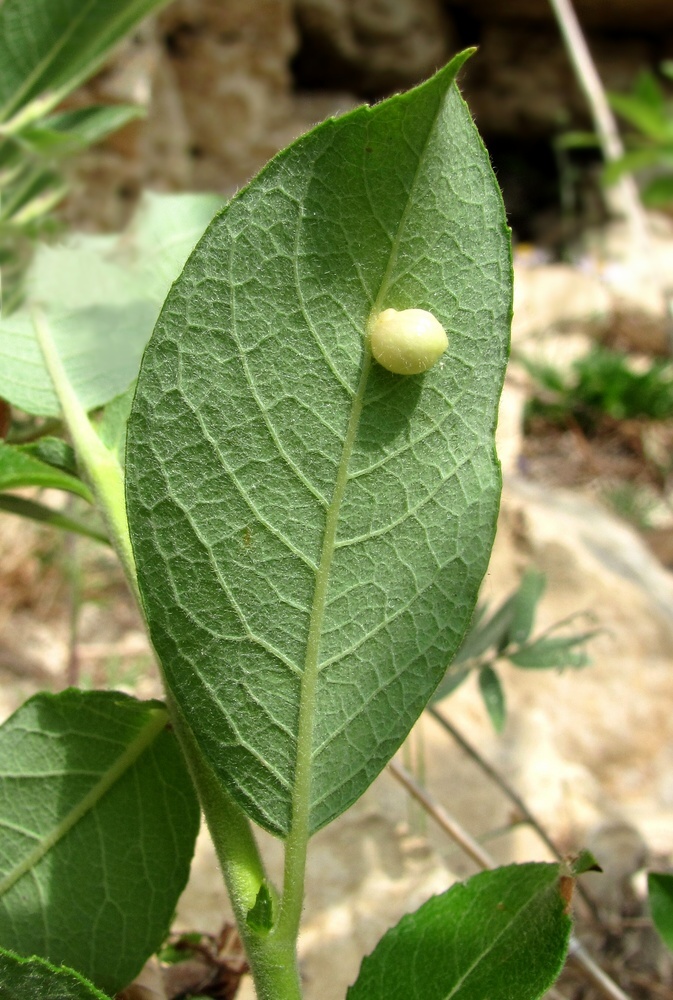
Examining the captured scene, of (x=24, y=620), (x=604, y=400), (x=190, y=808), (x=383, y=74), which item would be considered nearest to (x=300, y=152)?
(x=190, y=808)

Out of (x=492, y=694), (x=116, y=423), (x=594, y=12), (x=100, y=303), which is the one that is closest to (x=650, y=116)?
(x=492, y=694)

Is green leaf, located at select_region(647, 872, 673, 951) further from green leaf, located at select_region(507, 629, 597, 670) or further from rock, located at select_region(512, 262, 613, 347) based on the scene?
rock, located at select_region(512, 262, 613, 347)

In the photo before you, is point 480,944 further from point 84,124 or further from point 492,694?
point 84,124

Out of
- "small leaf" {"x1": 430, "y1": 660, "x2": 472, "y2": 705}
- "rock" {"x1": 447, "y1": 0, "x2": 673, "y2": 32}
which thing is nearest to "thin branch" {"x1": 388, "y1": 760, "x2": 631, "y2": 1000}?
"small leaf" {"x1": 430, "y1": 660, "x2": 472, "y2": 705}

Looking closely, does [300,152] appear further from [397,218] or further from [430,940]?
[430,940]

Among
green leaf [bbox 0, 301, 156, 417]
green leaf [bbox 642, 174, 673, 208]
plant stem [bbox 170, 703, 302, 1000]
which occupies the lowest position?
plant stem [bbox 170, 703, 302, 1000]
